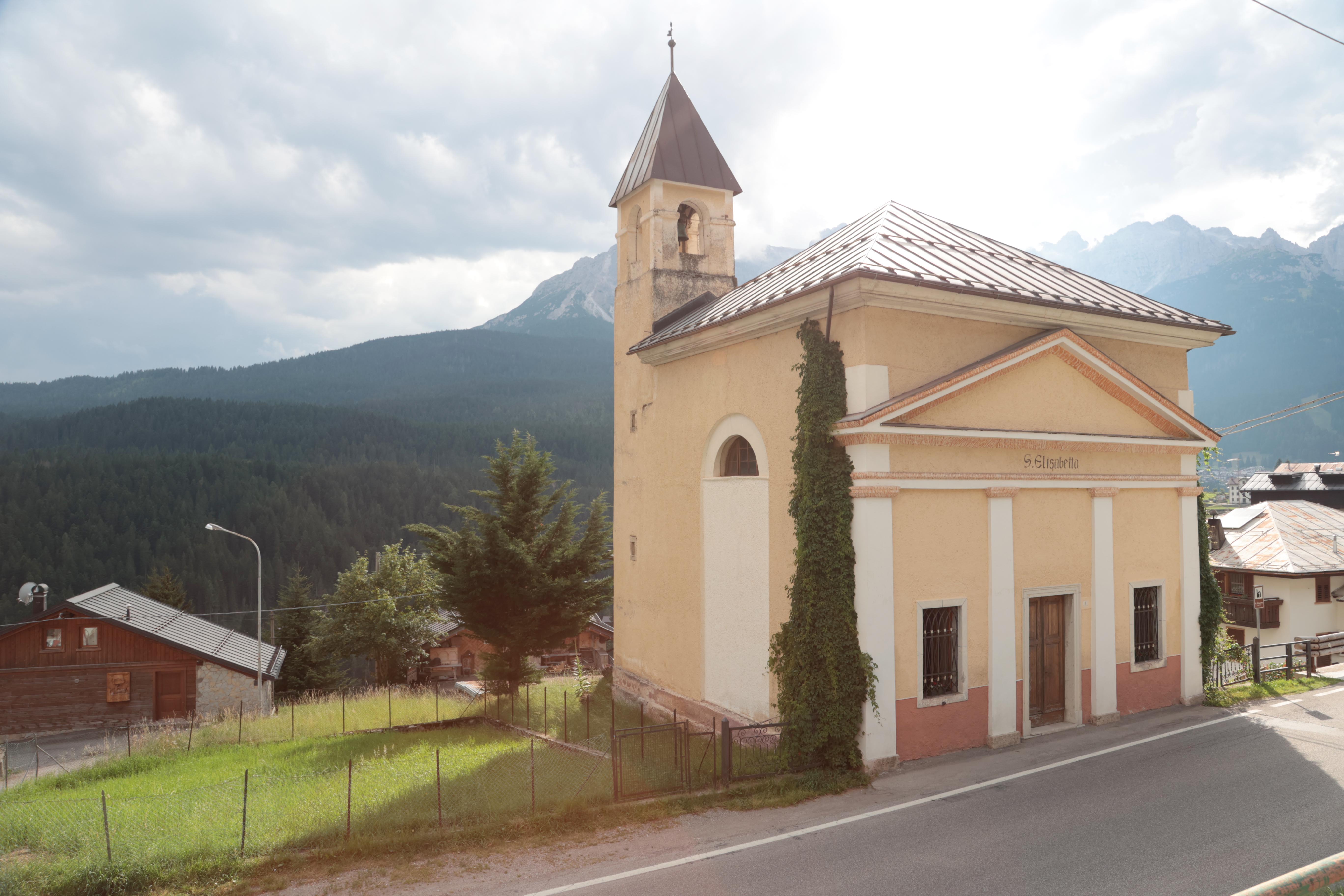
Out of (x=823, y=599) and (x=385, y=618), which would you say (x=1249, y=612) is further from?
(x=385, y=618)

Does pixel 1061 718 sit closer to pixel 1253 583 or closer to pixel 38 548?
pixel 1253 583

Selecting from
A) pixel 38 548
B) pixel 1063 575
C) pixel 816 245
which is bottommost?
pixel 38 548

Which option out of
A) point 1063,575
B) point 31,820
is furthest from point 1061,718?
point 31,820

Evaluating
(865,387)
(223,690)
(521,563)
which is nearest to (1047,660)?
(865,387)

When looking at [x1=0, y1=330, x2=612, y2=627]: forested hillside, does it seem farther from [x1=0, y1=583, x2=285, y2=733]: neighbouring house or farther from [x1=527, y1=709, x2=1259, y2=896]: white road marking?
[x1=527, y1=709, x2=1259, y2=896]: white road marking

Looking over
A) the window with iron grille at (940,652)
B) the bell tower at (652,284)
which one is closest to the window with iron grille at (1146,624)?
the window with iron grille at (940,652)

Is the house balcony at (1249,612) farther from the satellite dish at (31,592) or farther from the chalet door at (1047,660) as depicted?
the satellite dish at (31,592)

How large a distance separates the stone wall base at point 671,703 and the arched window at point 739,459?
4.48 m

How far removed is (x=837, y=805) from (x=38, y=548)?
4328 inches

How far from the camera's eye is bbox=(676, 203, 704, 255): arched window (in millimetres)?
20672

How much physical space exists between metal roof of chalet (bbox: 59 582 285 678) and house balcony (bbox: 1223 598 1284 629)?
147 ft

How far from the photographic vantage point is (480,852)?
9383mm

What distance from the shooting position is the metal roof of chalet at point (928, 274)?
12.7 m

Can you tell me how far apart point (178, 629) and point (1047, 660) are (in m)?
40.3
